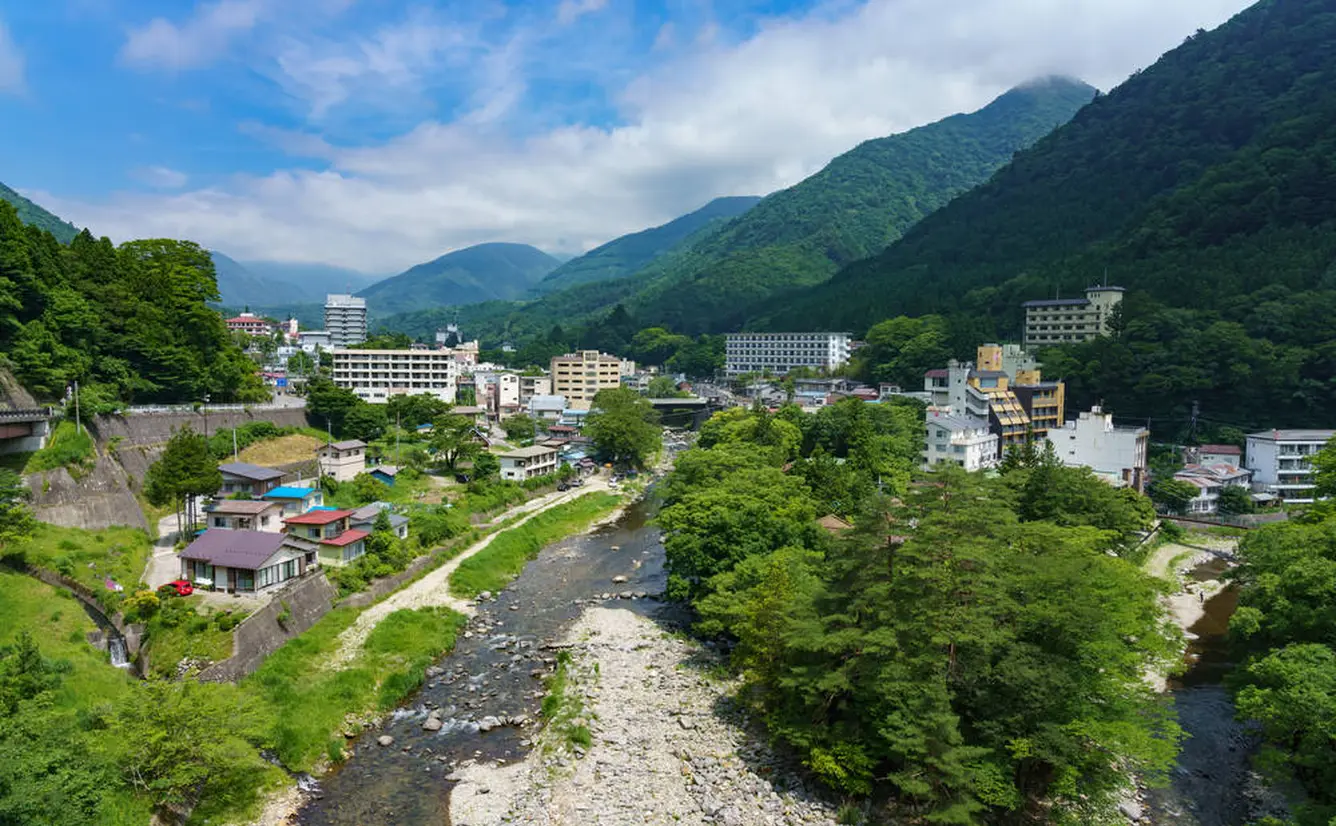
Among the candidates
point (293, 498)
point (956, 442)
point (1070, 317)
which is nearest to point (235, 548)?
point (293, 498)

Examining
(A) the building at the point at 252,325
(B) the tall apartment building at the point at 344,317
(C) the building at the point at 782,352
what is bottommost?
(C) the building at the point at 782,352

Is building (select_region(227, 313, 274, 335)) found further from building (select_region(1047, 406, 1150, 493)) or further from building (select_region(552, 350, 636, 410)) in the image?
building (select_region(1047, 406, 1150, 493))

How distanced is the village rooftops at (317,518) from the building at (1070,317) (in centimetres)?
5874

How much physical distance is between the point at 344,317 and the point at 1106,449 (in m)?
131

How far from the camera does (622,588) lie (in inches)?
1024

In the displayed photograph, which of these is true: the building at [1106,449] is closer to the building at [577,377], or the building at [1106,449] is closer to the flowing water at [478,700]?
the flowing water at [478,700]

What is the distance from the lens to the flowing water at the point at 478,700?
523 inches

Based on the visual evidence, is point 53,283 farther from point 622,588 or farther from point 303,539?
point 622,588

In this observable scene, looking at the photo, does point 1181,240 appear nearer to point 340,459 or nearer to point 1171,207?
point 1171,207

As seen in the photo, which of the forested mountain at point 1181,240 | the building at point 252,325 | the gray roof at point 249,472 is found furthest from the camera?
the building at point 252,325

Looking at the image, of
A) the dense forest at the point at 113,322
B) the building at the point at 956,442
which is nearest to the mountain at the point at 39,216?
the dense forest at the point at 113,322

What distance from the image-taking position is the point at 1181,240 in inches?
2477

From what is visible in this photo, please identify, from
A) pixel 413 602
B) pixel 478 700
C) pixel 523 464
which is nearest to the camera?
pixel 478 700

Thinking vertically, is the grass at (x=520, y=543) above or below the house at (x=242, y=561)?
below
